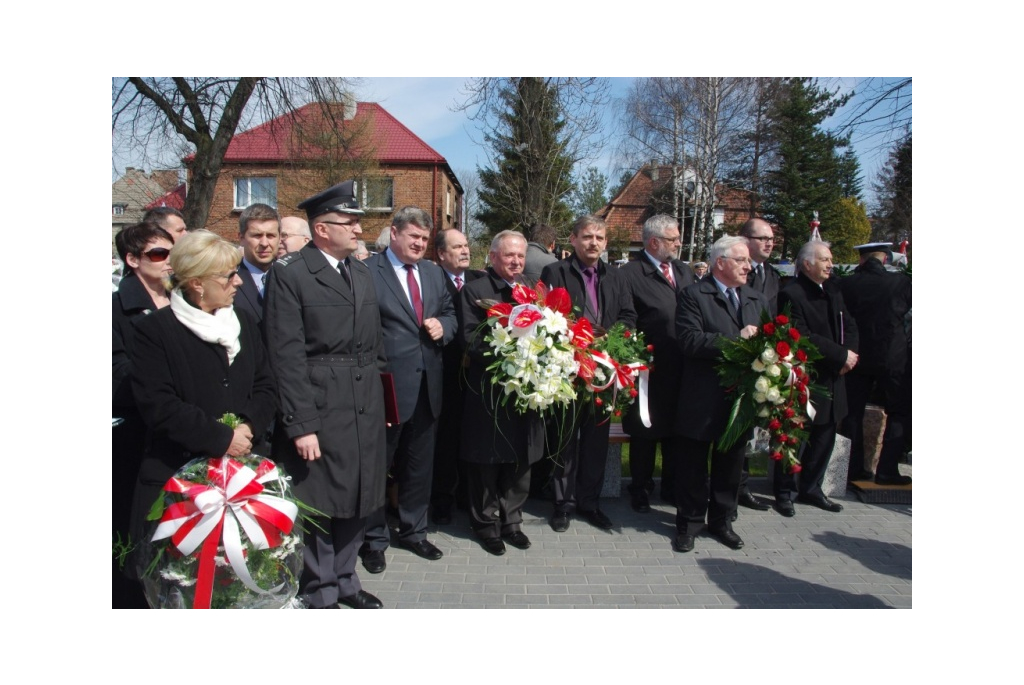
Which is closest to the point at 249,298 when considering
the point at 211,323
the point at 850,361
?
the point at 211,323

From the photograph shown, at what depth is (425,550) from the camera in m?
4.67

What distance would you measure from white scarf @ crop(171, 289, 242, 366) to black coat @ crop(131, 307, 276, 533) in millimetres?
30

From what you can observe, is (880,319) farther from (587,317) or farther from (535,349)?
(535,349)

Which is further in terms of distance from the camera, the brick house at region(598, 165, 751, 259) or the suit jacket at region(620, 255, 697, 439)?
the brick house at region(598, 165, 751, 259)

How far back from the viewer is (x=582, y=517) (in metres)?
5.54

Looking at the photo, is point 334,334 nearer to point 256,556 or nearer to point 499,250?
point 256,556

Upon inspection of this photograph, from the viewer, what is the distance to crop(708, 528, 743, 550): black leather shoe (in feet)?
16.0

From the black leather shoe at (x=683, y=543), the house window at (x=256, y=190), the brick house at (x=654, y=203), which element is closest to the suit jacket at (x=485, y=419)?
the black leather shoe at (x=683, y=543)

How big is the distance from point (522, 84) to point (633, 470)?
24.2ft

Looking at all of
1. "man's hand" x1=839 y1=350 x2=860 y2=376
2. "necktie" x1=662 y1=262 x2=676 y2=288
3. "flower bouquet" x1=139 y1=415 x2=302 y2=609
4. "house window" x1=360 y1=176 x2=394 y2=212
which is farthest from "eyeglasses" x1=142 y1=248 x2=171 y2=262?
"house window" x1=360 y1=176 x2=394 y2=212

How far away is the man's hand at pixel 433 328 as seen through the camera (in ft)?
14.9

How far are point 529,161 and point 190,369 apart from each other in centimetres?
1147

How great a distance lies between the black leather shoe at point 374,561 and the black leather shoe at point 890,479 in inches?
175

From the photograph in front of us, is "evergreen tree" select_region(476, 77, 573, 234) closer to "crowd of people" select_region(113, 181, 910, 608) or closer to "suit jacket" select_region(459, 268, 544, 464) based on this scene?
"crowd of people" select_region(113, 181, 910, 608)
